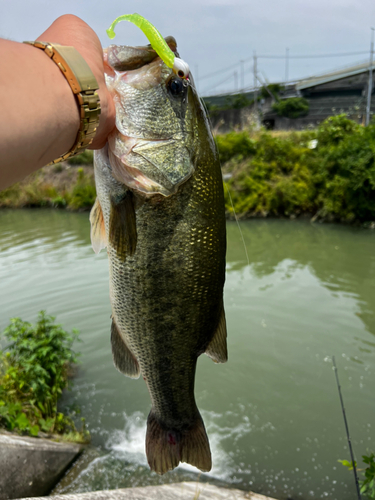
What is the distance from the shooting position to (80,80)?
1040 mm

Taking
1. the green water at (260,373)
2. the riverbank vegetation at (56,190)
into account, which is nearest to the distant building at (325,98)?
the riverbank vegetation at (56,190)

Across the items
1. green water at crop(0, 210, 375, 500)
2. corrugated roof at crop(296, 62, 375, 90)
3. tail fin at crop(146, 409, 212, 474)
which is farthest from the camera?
corrugated roof at crop(296, 62, 375, 90)

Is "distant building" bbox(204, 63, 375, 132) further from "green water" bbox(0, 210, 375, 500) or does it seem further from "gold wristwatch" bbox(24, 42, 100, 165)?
"gold wristwatch" bbox(24, 42, 100, 165)

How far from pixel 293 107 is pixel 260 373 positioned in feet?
96.1

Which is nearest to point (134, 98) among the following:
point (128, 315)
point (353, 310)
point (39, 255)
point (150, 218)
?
point (150, 218)

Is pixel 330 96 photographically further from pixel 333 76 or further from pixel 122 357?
pixel 122 357

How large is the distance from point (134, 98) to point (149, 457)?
1.52 metres

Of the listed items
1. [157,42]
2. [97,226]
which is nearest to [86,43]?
[157,42]

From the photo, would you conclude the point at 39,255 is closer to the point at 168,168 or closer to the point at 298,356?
the point at 298,356

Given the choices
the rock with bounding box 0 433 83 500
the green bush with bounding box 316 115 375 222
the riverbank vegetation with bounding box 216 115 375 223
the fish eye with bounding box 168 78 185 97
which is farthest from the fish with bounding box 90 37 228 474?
the green bush with bounding box 316 115 375 222

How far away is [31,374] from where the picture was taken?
4469 millimetres

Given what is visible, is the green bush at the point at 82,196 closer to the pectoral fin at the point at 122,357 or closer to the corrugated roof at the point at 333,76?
the corrugated roof at the point at 333,76

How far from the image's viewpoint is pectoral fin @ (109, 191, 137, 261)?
1.39m

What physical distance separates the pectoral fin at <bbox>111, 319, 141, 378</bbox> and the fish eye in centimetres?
100
